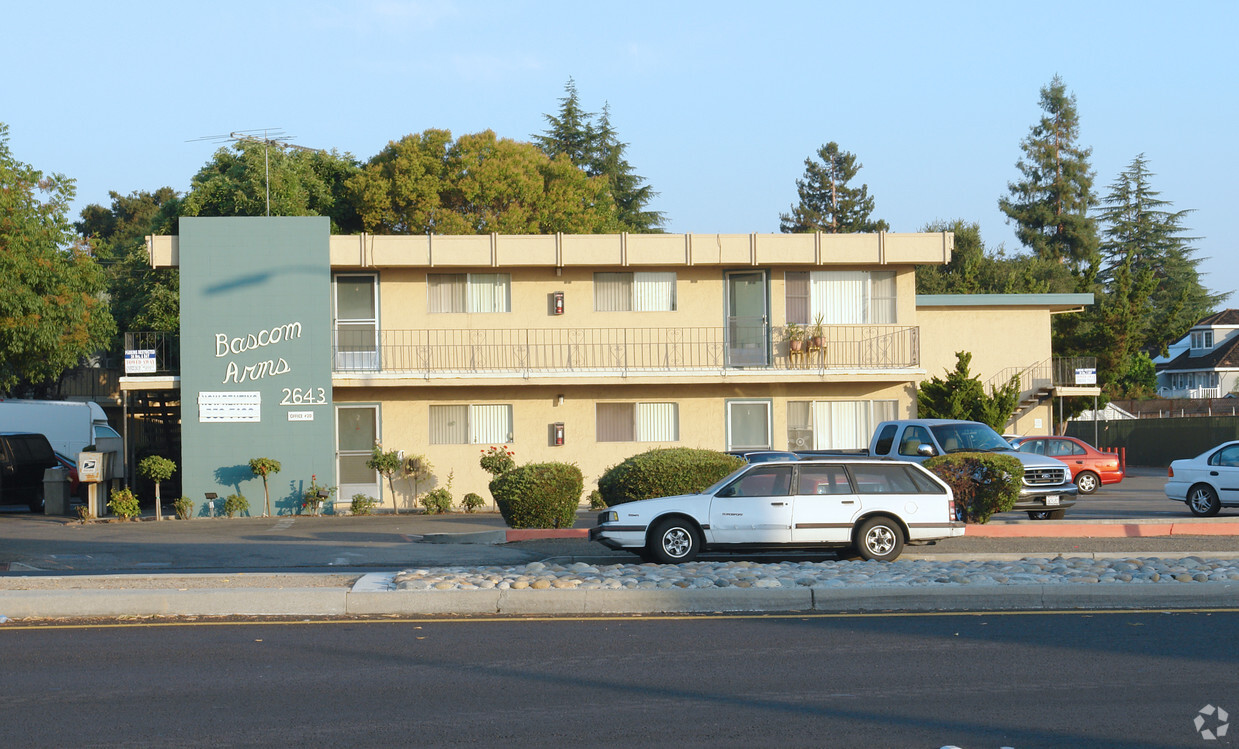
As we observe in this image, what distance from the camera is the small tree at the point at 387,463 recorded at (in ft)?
88.0

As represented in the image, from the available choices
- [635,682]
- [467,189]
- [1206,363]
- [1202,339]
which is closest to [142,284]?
[467,189]

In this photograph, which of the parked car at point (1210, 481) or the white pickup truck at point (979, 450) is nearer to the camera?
the white pickup truck at point (979, 450)

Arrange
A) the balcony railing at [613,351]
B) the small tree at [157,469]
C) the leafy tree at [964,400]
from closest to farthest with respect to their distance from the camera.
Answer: the small tree at [157,469] → the balcony railing at [613,351] → the leafy tree at [964,400]

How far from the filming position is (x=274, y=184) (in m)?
41.9

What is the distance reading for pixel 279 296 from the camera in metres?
26.9

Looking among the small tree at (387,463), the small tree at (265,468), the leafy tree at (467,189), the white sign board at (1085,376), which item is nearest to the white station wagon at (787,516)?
the small tree at (387,463)

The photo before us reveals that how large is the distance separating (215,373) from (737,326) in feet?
40.3

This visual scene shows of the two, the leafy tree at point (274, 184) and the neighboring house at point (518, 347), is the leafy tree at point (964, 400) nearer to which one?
the neighboring house at point (518, 347)

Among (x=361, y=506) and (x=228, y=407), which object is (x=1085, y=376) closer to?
(x=361, y=506)

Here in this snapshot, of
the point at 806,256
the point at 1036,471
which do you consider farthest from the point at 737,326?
the point at 1036,471

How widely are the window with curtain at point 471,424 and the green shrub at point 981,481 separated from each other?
41.8ft

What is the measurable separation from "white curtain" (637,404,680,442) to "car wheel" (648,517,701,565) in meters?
13.7

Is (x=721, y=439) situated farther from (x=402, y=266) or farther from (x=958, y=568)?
(x=958, y=568)

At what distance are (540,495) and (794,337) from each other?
11616 millimetres
